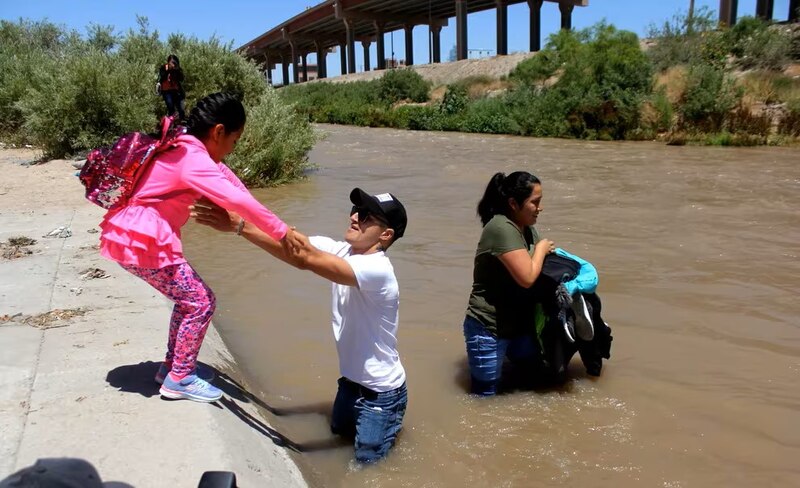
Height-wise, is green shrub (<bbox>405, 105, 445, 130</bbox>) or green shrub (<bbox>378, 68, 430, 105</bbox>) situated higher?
green shrub (<bbox>378, 68, 430, 105</bbox>)

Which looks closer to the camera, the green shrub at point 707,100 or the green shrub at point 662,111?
the green shrub at point 707,100

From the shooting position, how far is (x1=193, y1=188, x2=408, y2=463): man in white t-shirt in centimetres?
289

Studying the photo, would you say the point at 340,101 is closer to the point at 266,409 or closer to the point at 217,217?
the point at 266,409

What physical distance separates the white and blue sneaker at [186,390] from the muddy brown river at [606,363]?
1.81 ft

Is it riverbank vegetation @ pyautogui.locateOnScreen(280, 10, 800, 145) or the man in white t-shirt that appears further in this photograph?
riverbank vegetation @ pyautogui.locateOnScreen(280, 10, 800, 145)

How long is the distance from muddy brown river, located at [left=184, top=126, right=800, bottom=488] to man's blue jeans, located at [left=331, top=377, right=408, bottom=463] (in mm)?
95

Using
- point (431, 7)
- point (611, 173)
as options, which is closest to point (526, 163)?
point (611, 173)

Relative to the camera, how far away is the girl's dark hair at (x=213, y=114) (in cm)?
306

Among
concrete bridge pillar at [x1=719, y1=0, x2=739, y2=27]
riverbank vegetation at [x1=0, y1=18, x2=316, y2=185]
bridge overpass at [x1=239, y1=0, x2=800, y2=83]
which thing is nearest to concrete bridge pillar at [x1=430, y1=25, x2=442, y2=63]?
bridge overpass at [x1=239, y1=0, x2=800, y2=83]

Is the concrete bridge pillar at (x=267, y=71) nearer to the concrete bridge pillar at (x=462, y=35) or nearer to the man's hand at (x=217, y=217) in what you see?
the man's hand at (x=217, y=217)

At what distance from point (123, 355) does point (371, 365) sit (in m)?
1.39

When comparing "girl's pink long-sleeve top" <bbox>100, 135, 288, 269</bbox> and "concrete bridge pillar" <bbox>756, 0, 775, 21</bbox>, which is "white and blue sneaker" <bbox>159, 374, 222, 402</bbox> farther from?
"concrete bridge pillar" <bbox>756, 0, 775, 21</bbox>

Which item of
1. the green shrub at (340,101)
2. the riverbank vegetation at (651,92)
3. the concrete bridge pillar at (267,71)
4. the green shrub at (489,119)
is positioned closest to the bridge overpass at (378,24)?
the concrete bridge pillar at (267,71)

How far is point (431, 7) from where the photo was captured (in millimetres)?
64188
